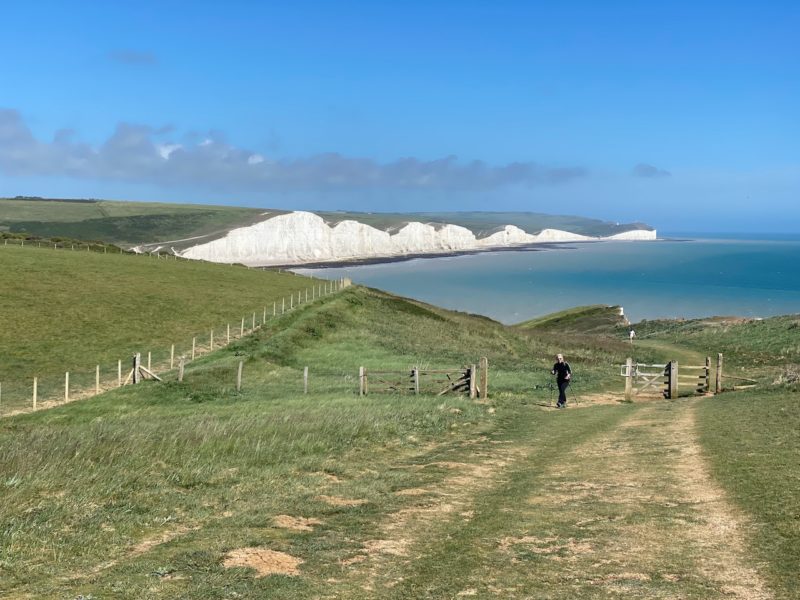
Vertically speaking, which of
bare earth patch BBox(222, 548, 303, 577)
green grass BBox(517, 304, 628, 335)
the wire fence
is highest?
bare earth patch BBox(222, 548, 303, 577)

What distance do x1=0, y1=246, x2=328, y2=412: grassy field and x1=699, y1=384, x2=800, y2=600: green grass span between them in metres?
28.0

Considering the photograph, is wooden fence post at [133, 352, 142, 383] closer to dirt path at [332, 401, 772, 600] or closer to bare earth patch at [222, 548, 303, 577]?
dirt path at [332, 401, 772, 600]

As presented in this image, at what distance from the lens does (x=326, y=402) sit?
91.4ft

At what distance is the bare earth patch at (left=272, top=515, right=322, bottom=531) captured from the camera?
1191 centimetres

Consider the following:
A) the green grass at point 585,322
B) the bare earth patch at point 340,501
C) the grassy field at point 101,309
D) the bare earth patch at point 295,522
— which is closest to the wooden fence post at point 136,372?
the grassy field at point 101,309

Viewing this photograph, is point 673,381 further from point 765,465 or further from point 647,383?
point 765,465

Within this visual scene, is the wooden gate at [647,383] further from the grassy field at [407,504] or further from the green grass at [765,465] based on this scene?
the grassy field at [407,504]

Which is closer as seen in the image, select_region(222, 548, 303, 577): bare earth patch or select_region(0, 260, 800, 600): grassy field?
select_region(0, 260, 800, 600): grassy field

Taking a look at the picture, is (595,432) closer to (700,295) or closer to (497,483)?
(497,483)

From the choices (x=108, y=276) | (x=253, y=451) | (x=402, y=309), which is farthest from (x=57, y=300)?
(x=253, y=451)

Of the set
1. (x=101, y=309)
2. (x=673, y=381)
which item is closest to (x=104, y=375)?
(x=101, y=309)

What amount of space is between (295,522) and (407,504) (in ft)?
7.97

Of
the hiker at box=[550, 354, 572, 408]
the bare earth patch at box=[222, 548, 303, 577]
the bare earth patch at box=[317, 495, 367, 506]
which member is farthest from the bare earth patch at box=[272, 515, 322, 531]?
the hiker at box=[550, 354, 572, 408]

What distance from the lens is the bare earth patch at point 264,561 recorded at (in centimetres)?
973
